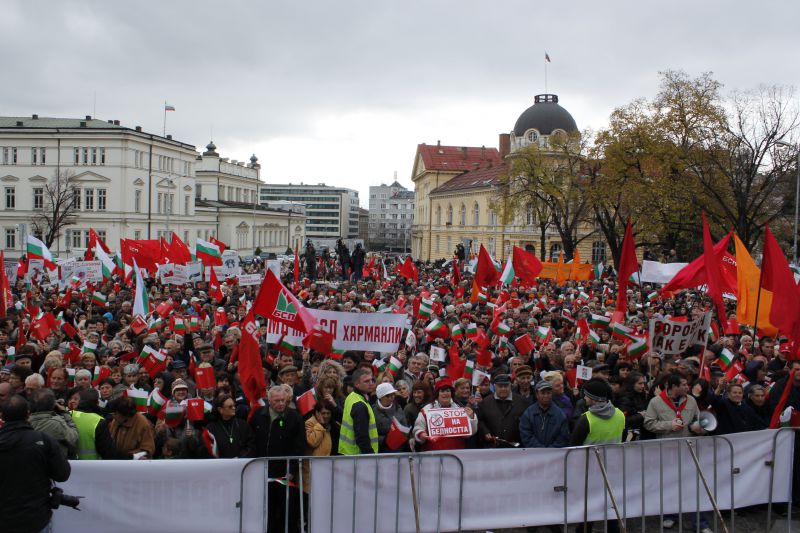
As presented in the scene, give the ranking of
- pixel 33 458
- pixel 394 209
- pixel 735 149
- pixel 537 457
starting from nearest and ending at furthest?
pixel 33 458
pixel 537 457
pixel 735 149
pixel 394 209

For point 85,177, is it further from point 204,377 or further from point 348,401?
point 348,401

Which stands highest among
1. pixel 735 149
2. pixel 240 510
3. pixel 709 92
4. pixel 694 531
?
pixel 709 92

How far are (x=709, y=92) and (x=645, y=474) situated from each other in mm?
33460

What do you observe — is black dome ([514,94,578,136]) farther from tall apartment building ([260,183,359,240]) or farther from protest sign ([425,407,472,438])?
tall apartment building ([260,183,359,240])

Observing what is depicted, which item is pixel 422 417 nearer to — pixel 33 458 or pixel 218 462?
pixel 218 462

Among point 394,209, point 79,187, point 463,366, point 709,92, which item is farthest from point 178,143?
point 394,209

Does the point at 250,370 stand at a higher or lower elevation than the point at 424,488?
higher

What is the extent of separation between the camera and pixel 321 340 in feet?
31.6

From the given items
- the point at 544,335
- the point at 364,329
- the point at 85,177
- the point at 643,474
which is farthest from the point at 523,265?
the point at 85,177

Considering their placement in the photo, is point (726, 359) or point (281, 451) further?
point (726, 359)

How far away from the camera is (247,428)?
22.5ft

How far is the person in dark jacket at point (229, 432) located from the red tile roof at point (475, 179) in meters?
68.7

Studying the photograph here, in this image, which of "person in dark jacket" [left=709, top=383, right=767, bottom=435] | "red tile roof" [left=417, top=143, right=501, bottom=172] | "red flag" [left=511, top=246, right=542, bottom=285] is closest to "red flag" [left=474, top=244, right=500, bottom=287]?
"red flag" [left=511, top=246, right=542, bottom=285]

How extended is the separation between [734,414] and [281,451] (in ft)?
15.7
